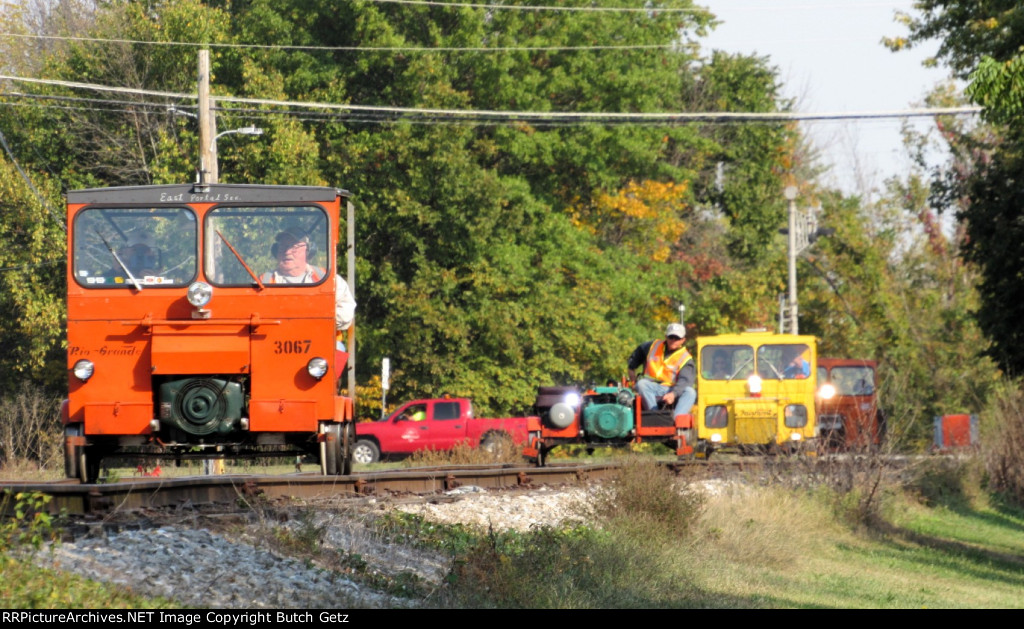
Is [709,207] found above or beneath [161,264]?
above

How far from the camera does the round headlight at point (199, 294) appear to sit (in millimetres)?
12703

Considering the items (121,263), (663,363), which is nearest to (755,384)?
(663,363)

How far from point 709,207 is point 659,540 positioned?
135 feet

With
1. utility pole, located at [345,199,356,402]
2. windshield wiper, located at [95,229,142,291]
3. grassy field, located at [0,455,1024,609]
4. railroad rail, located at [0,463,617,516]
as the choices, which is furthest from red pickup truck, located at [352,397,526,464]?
windshield wiper, located at [95,229,142,291]

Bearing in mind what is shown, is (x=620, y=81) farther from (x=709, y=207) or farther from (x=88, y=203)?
(x=88, y=203)

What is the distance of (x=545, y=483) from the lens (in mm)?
16312

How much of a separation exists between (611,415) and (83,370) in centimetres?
811

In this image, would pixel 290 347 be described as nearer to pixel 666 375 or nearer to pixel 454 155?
pixel 666 375

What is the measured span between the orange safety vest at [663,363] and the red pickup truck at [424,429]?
1353 cm

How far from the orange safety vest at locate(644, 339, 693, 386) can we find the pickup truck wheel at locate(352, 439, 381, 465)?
49.3 feet

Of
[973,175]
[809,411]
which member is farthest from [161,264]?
[973,175]

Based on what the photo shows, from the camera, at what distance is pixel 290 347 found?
12.9 m

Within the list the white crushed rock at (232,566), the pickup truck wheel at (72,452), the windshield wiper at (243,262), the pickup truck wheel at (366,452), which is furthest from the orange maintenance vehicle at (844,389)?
the white crushed rock at (232,566)

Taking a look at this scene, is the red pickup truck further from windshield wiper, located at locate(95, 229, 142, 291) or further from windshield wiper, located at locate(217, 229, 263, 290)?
windshield wiper, located at locate(95, 229, 142, 291)
